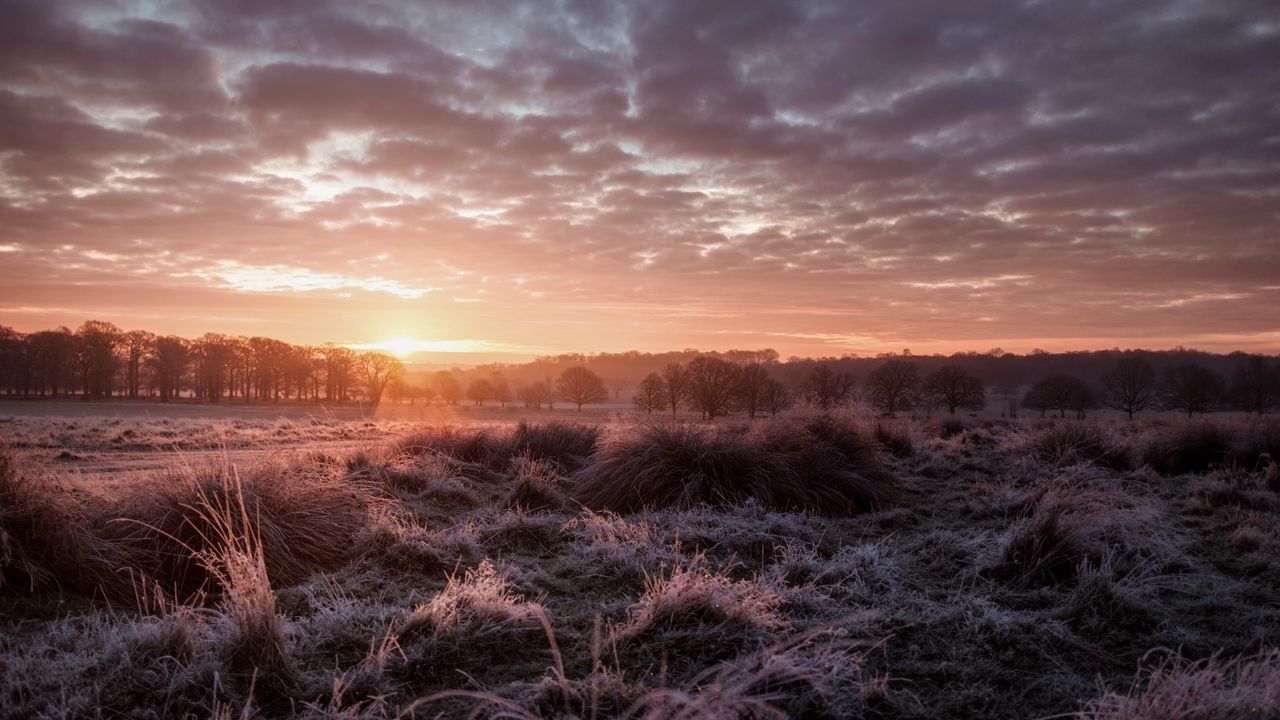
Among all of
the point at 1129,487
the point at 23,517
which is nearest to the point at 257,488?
the point at 23,517

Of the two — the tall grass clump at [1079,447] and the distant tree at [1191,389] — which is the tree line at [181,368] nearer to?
the tall grass clump at [1079,447]

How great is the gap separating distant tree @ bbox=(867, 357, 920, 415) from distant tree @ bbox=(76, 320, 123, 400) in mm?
68688

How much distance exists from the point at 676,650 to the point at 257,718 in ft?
6.59

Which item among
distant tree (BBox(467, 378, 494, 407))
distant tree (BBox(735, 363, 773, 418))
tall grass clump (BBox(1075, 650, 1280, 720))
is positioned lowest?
distant tree (BBox(467, 378, 494, 407))

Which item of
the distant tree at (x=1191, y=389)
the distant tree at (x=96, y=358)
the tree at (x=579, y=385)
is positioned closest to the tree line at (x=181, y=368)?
the distant tree at (x=96, y=358)

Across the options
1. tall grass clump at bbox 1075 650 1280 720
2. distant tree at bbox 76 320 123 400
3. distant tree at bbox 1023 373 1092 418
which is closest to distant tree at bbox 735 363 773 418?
tall grass clump at bbox 1075 650 1280 720

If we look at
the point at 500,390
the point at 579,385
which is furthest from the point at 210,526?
the point at 500,390

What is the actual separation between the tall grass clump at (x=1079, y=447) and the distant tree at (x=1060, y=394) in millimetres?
56602

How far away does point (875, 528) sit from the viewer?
7.12 meters

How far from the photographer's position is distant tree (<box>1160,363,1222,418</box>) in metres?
61.1

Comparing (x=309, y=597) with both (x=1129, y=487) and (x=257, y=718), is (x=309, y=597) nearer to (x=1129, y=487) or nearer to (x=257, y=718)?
(x=257, y=718)

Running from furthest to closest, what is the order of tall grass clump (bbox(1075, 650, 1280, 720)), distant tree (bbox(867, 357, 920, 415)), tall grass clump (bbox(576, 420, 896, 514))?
distant tree (bbox(867, 357, 920, 415)) → tall grass clump (bbox(576, 420, 896, 514)) → tall grass clump (bbox(1075, 650, 1280, 720))

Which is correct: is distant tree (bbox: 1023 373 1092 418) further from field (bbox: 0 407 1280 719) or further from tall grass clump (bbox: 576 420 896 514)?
tall grass clump (bbox: 576 420 896 514)

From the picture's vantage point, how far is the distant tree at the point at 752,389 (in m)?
28.4
